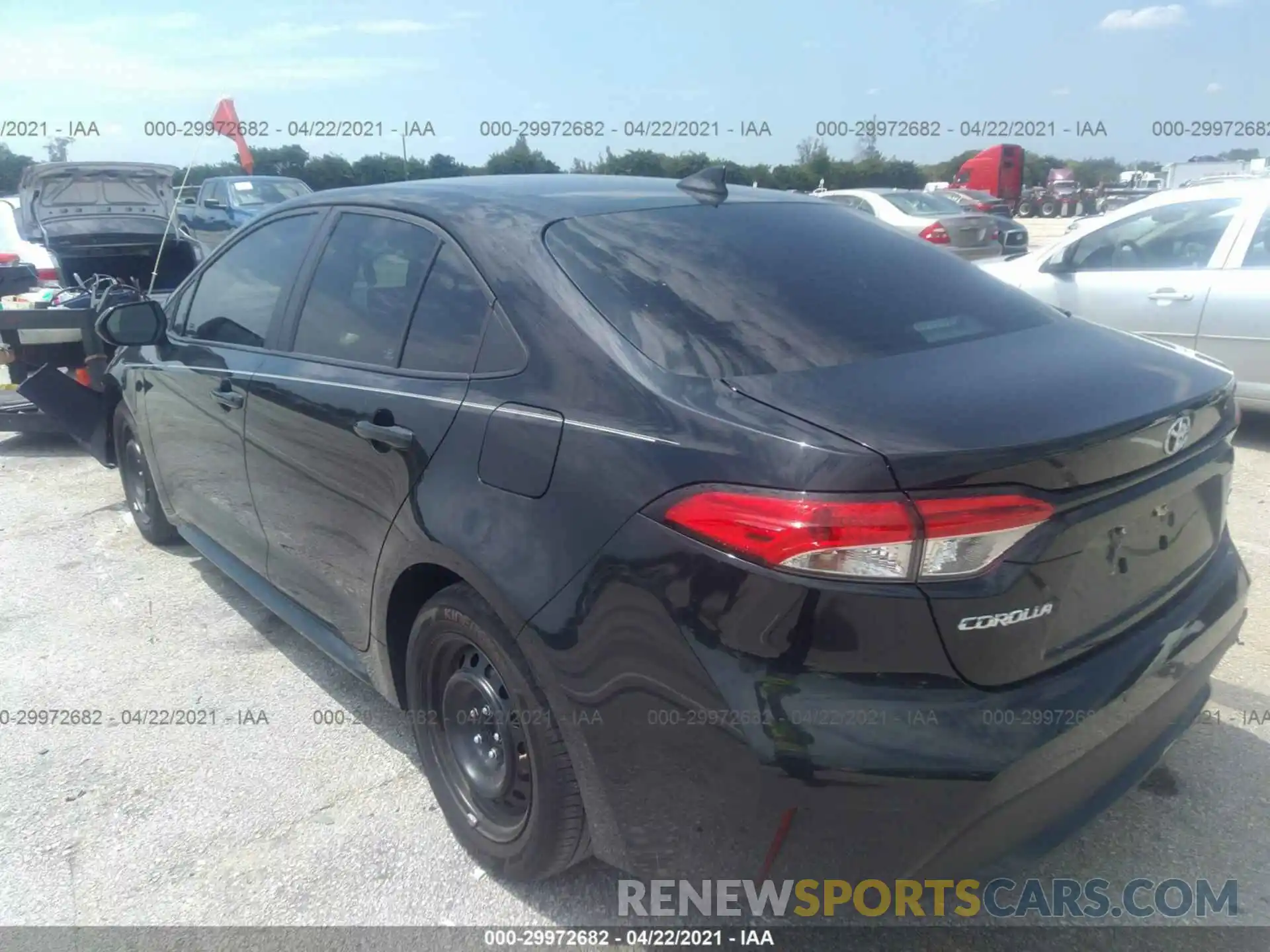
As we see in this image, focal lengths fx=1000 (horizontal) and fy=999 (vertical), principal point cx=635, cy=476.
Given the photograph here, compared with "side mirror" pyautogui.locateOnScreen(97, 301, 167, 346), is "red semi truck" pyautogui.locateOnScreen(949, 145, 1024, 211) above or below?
above

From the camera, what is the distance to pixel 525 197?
2766mm

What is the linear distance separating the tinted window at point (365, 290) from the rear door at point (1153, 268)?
434cm

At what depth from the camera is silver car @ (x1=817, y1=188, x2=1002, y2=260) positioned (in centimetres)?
1305

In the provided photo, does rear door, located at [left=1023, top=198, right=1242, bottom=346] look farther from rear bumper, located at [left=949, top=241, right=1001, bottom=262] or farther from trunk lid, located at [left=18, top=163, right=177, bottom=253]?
trunk lid, located at [left=18, top=163, right=177, bottom=253]

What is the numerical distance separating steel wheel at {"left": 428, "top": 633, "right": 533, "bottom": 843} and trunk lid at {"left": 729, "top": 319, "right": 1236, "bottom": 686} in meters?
0.99

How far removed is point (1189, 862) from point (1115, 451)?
129 cm

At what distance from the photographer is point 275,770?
316 cm

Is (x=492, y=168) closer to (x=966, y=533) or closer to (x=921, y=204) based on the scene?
Answer: (x=921, y=204)

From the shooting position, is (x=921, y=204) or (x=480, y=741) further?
(x=921, y=204)

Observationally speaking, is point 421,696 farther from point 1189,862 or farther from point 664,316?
point 1189,862

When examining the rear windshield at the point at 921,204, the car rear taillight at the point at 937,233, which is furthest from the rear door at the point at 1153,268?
the rear windshield at the point at 921,204

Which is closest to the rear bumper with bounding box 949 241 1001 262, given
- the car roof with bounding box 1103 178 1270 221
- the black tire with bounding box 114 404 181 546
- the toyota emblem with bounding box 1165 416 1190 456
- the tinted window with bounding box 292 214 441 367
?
the car roof with bounding box 1103 178 1270 221

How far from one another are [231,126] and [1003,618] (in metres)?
8.49

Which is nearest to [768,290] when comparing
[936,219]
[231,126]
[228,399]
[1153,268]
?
[228,399]
